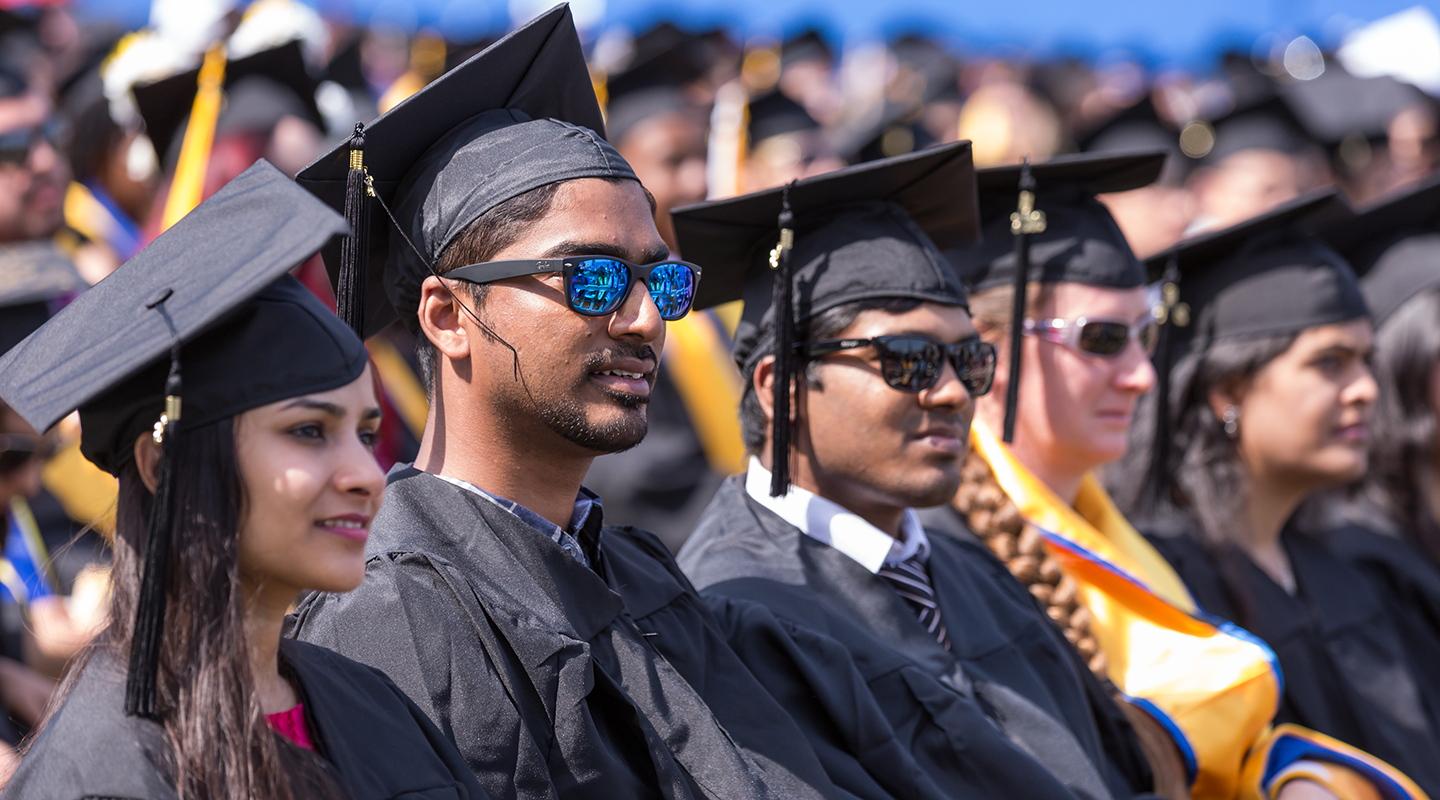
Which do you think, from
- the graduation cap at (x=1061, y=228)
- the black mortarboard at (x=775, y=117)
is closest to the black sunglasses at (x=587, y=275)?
the graduation cap at (x=1061, y=228)

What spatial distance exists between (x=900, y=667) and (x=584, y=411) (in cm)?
92

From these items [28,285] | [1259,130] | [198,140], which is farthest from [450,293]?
[1259,130]

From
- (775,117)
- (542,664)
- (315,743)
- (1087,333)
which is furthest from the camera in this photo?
(775,117)

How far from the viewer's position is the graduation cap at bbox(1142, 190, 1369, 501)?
4.57 metres

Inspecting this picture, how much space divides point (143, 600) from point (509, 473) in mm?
846

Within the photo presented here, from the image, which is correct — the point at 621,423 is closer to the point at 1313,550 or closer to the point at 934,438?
the point at 934,438

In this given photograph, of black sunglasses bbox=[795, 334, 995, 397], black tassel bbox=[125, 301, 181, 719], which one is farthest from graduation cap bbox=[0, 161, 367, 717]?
black sunglasses bbox=[795, 334, 995, 397]

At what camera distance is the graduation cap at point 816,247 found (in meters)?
3.29

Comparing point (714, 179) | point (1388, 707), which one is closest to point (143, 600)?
point (1388, 707)

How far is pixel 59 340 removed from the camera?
1913 millimetres

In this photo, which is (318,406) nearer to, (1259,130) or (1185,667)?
(1185,667)

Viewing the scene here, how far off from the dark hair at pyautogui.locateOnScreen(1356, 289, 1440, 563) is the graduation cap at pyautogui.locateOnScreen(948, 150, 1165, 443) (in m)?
1.82

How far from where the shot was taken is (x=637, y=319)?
2.53 m

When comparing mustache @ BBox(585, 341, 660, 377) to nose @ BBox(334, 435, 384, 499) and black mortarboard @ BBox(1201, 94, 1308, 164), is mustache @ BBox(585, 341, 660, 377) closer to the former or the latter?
nose @ BBox(334, 435, 384, 499)
